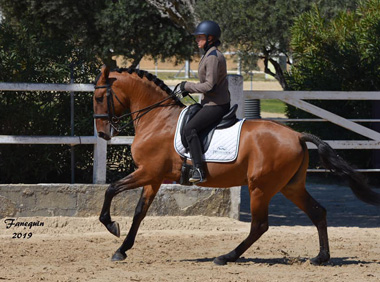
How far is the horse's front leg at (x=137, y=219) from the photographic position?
25.2 feet

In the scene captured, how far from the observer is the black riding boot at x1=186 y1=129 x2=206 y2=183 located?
293 inches

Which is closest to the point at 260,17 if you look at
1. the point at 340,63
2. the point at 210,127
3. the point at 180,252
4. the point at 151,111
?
the point at 340,63

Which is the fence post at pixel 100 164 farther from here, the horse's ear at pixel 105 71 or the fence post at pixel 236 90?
the horse's ear at pixel 105 71

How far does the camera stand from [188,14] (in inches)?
908

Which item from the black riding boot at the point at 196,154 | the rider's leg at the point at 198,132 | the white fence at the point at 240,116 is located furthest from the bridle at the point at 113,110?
the white fence at the point at 240,116

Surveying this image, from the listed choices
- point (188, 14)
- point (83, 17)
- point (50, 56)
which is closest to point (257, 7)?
point (188, 14)

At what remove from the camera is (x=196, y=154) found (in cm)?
745

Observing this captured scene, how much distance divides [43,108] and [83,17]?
15154 millimetres

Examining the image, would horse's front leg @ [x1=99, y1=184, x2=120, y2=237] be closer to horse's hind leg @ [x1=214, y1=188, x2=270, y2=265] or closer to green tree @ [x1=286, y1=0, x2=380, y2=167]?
horse's hind leg @ [x1=214, y1=188, x2=270, y2=265]

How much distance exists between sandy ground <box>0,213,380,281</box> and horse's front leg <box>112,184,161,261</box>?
5.0 inches

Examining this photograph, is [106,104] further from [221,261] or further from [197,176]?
[221,261]

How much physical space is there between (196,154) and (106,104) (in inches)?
47.0

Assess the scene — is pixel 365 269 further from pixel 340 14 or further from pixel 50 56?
pixel 340 14

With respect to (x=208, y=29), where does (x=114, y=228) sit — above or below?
below
